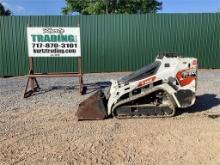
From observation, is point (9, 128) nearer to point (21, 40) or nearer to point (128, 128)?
point (128, 128)

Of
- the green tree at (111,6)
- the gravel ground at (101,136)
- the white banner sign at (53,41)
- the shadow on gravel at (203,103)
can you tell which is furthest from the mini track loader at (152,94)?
the green tree at (111,6)

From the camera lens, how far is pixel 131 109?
314 inches

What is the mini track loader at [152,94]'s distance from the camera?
7973 millimetres

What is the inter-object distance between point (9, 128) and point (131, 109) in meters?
2.35

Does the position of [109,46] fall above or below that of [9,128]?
above

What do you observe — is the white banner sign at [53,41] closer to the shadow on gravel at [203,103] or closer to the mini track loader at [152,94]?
the mini track loader at [152,94]

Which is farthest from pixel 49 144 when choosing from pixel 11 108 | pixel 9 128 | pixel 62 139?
pixel 11 108

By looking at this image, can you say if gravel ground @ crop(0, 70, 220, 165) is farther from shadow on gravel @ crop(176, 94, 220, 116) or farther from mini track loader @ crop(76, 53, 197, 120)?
mini track loader @ crop(76, 53, 197, 120)

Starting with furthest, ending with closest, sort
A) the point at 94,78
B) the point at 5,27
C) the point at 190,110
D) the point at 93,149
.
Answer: the point at 5,27 → the point at 94,78 → the point at 190,110 → the point at 93,149

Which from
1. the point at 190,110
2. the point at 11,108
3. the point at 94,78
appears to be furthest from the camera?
the point at 94,78

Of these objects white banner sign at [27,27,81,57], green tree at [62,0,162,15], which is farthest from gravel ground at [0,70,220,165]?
green tree at [62,0,162,15]

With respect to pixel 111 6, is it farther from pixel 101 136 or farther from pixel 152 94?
pixel 101 136

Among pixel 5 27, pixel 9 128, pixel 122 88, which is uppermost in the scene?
pixel 5 27

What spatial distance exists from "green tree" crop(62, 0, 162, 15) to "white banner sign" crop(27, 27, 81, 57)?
23.9 metres
